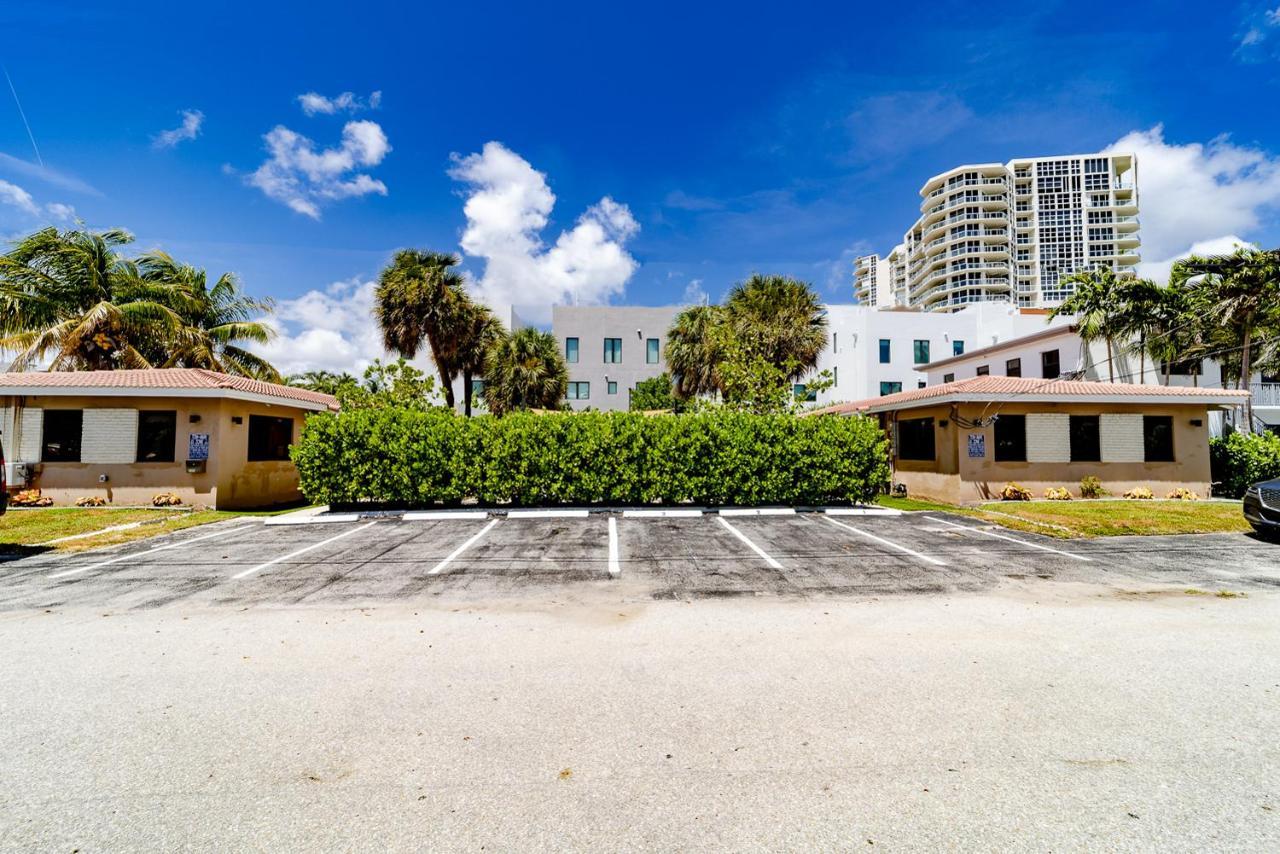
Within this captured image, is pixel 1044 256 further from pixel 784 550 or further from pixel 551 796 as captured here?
pixel 551 796

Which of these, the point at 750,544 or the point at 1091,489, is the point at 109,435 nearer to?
the point at 750,544

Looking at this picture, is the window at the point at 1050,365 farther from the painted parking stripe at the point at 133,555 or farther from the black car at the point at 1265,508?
the painted parking stripe at the point at 133,555

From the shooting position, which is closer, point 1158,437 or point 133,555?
point 133,555

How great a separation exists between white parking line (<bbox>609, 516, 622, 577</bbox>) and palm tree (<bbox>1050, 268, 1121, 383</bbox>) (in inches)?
877

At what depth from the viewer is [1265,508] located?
10.2 metres

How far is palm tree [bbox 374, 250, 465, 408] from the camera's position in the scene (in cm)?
2299

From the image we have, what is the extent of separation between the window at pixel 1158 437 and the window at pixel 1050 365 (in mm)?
11085

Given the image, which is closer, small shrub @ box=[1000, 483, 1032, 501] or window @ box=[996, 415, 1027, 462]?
small shrub @ box=[1000, 483, 1032, 501]

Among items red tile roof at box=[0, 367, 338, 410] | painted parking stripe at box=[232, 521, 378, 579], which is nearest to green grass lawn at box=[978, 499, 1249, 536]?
painted parking stripe at box=[232, 521, 378, 579]

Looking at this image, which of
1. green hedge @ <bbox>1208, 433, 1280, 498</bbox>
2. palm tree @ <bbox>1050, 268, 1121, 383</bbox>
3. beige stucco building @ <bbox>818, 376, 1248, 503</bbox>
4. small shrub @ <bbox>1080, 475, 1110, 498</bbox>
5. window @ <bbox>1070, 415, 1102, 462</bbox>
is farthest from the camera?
palm tree @ <bbox>1050, 268, 1121, 383</bbox>

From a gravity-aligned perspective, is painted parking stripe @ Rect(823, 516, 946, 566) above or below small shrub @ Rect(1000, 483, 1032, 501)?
below

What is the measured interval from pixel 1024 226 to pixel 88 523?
111 metres

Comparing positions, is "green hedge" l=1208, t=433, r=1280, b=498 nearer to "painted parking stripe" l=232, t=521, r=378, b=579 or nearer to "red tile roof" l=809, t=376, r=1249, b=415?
"red tile roof" l=809, t=376, r=1249, b=415

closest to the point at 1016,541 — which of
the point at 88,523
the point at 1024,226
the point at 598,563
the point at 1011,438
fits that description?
the point at 1011,438
